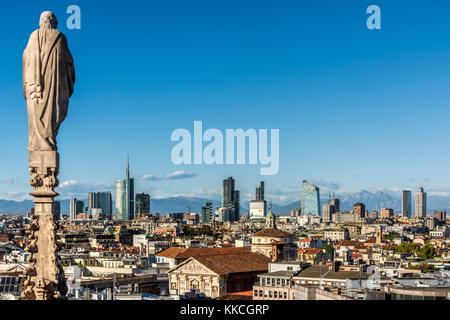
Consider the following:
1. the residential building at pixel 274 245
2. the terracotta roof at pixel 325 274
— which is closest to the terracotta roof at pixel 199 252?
the residential building at pixel 274 245

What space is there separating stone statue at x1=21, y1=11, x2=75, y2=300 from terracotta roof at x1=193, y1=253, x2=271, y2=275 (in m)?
47.7

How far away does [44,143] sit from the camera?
7.35 metres

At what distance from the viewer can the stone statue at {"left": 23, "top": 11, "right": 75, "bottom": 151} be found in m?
7.39

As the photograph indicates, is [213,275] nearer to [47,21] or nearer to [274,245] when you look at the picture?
[274,245]

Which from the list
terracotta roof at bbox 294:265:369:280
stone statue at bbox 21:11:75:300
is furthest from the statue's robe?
terracotta roof at bbox 294:265:369:280

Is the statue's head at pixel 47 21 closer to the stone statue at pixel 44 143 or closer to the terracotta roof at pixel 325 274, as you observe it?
the stone statue at pixel 44 143

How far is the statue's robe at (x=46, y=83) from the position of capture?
739 cm

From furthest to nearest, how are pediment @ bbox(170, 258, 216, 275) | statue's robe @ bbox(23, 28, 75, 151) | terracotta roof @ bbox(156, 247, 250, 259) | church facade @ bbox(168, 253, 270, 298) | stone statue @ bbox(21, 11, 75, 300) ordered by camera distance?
terracotta roof @ bbox(156, 247, 250, 259)
pediment @ bbox(170, 258, 216, 275)
church facade @ bbox(168, 253, 270, 298)
statue's robe @ bbox(23, 28, 75, 151)
stone statue @ bbox(21, 11, 75, 300)

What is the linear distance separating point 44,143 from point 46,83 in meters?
0.65

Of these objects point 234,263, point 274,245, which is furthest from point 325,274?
point 274,245

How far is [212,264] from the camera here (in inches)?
2181

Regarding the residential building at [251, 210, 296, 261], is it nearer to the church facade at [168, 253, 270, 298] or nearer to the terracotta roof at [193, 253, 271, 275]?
the terracotta roof at [193, 253, 271, 275]
